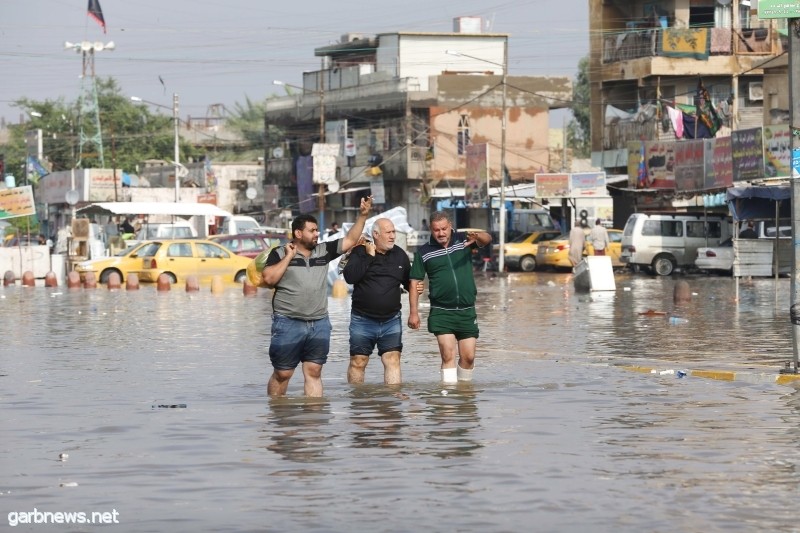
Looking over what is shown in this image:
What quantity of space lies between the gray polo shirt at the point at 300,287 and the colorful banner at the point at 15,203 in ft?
99.3

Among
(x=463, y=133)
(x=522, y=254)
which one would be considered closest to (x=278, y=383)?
(x=522, y=254)

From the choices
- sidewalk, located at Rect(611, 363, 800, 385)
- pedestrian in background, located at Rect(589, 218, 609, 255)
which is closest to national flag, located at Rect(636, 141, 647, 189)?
pedestrian in background, located at Rect(589, 218, 609, 255)

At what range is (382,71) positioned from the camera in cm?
7444

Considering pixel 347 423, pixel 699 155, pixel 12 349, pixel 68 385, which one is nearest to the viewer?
pixel 347 423

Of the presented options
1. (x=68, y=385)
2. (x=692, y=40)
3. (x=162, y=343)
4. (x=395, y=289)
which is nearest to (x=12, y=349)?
(x=162, y=343)

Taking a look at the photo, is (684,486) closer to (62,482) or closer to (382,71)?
(62,482)

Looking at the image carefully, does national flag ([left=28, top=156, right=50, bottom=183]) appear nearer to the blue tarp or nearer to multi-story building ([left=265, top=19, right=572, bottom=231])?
multi-story building ([left=265, top=19, right=572, bottom=231])

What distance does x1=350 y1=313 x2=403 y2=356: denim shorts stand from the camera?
13047mm

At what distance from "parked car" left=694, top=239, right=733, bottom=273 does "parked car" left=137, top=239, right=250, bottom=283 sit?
1327 centimetres

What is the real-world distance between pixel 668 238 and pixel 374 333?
1309 inches

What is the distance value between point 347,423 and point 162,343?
9.20m

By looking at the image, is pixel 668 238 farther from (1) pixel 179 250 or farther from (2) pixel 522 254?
(1) pixel 179 250

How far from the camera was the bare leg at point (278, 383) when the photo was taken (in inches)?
488

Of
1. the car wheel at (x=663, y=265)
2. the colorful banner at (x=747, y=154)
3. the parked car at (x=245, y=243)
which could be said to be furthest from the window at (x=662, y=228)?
the parked car at (x=245, y=243)
